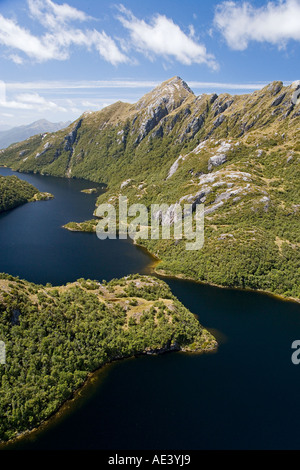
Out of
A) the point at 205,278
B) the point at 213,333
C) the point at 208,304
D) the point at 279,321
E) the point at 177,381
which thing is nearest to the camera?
the point at 177,381

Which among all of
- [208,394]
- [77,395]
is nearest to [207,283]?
[208,394]

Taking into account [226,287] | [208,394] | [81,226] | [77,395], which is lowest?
[208,394]

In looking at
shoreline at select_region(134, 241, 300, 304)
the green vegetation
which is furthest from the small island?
the green vegetation

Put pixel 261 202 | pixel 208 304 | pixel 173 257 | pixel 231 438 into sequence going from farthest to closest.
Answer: pixel 261 202 < pixel 173 257 < pixel 208 304 < pixel 231 438

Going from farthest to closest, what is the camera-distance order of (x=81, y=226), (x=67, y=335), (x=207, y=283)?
(x=81, y=226) < (x=207, y=283) < (x=67, y=335)

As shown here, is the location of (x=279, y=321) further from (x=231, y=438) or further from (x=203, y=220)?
(x=203, y=220)

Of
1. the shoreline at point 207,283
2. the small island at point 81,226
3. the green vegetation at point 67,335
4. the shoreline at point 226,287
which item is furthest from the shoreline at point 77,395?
the small island at point 81,226

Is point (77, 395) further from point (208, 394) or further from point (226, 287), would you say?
point (226, 287)
